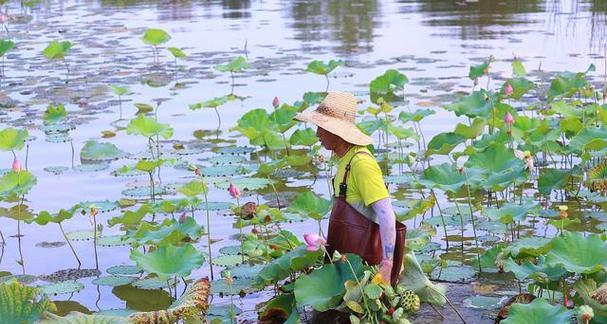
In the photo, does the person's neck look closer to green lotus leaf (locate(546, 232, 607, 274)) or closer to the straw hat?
the straw hat

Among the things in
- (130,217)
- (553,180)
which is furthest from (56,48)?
(553,180)

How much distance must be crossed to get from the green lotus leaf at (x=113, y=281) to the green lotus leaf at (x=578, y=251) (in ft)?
6.61

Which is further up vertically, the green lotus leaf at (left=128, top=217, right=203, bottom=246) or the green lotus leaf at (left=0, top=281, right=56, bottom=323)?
the green lotus leaf at (left=0, top=281, right=56, bottom=323)

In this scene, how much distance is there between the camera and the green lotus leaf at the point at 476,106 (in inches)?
251

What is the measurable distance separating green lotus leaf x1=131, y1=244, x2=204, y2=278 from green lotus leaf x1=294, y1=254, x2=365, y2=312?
55 centimetres

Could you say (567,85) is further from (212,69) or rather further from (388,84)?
(212,69)

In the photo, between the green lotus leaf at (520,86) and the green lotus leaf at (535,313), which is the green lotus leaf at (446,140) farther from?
the green lotus leaf at (535,313)

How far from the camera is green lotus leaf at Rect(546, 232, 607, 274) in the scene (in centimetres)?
359

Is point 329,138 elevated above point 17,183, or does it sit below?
above

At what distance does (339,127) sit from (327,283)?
0.54 m

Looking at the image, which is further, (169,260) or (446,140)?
(446,140)

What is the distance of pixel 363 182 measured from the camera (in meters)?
3.58

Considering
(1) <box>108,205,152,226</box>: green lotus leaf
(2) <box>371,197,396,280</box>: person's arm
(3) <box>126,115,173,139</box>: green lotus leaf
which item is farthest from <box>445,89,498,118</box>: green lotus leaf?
(2) <box>371,197,396,280</box>: person's arm

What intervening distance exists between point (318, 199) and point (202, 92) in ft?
15.0
